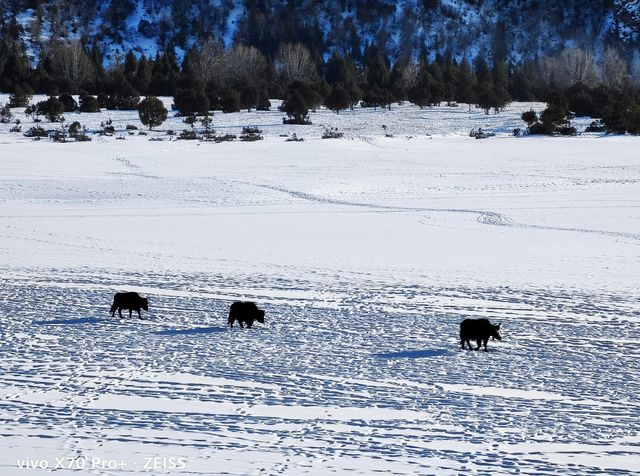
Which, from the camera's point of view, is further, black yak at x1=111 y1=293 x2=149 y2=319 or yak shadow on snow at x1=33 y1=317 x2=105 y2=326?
black yak at x1=111 y1=293 x2=149 y2=319

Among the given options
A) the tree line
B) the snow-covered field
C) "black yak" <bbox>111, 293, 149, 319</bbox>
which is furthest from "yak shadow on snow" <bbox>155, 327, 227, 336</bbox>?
the tree line

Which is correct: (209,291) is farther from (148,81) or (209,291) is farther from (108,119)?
(148,81)

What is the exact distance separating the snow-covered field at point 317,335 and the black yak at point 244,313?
28 cm

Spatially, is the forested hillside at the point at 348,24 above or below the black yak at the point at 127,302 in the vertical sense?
above

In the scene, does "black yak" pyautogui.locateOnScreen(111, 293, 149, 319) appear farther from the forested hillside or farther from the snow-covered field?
the forested hillside

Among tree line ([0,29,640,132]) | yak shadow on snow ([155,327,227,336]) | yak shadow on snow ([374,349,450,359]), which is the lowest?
yak shadow on snow ([155,327,227,336])

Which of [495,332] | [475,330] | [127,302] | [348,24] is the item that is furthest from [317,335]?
[348,24]

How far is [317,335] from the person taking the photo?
10961 millimetres

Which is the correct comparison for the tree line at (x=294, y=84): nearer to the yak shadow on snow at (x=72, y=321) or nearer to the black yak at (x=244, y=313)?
the yak shadow on snow at (x=72, y=321)

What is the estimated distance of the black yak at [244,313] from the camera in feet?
36.9

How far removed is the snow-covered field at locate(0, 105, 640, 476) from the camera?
698 cm

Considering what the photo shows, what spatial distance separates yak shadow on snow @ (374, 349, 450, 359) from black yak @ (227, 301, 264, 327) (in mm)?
2070

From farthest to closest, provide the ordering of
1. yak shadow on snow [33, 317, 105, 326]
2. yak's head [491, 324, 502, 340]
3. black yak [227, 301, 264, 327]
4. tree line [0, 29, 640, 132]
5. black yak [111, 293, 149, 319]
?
tree line [0, 29, 640, 132]
black yak [111, 293, 149, 319]
yak shadow on snow [33, 317, 105, 326]
black yak [227, 301, 264, 327]
yak's head [491, 324, 502, 340]

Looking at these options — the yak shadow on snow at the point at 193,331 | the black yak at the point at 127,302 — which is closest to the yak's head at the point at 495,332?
the yak shadow on snow at the point at 193,331
